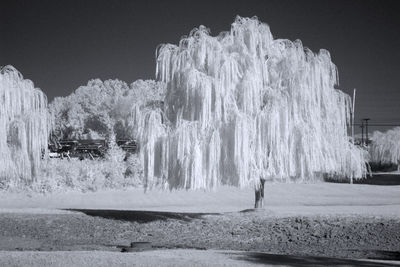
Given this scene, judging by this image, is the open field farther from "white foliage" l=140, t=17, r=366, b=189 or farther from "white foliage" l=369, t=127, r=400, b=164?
"white foliage" l=369, t=127, r=400, b=164

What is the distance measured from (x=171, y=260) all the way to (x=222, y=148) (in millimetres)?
7347

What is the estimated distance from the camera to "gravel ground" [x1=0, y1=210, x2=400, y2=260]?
55.3 ft

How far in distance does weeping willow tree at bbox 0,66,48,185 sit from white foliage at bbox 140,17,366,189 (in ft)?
18.5

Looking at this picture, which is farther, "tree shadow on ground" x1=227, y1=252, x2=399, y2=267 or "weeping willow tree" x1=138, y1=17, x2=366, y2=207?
"weeping willow tree" x1=138, y1=17, x2=366, y2=207

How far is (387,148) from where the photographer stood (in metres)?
66.2

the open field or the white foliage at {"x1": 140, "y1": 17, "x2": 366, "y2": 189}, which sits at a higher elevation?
the white foliage at {"x1": 140, "y1": 17, "x2": 366, "y2": 189}

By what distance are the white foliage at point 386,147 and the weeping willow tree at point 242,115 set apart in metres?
47.2

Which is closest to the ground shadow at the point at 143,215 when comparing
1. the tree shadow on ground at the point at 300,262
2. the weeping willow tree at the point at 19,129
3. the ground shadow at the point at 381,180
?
the weeping willow tree at the point at 19,129

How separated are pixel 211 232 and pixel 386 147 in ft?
171

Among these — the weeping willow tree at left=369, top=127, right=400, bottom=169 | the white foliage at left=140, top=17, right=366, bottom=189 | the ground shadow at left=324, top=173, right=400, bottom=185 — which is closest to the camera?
the white foliage at left=140, top=17, right=366, bottom=189

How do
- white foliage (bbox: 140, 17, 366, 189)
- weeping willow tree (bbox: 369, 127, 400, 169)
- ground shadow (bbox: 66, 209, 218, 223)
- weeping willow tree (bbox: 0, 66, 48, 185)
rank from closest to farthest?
white foliage (bbox: 140, 17, 366, 189) → ground shadow (bbox: 66, 209, 218, 223) → weeping willow tree (bbox: 0, 66, 48, 185) → weeping willow tree (bbox: 369, 127, 400, 169)

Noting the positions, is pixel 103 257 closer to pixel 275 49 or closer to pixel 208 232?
pixel 208 232

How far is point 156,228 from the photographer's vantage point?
19.4 m

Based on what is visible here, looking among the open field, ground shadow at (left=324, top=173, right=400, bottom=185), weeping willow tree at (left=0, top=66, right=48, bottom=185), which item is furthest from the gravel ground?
ground shadow at (left=324, top=173, right=400, bottom=185)
